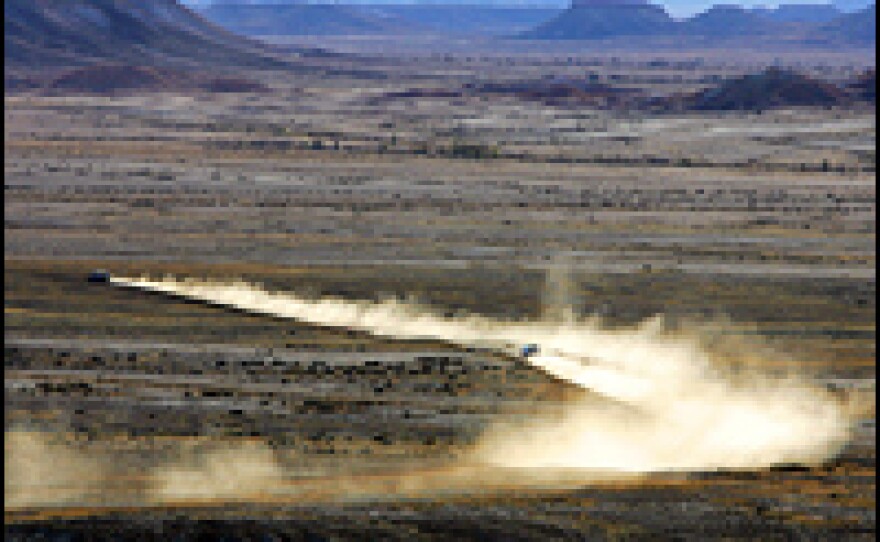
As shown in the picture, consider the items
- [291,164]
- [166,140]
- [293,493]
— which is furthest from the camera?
[166,140]

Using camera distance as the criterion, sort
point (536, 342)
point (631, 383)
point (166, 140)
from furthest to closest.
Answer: point (166, 140) < point (536, 342) < point (631, 383)

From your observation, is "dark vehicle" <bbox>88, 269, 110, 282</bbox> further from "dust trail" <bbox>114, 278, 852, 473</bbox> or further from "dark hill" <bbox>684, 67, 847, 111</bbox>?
"dark hill" <bbox>684, 67, 847, 111</bbox>

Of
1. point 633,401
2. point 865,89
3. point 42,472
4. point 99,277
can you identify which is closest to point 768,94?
point 865,89

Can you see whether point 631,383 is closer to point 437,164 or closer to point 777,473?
point 777,473

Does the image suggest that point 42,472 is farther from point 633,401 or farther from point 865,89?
point 865,89

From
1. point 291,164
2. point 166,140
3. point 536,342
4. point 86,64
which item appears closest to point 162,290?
point 536,342

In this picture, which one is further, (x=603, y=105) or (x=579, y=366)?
(x=603, y=105)

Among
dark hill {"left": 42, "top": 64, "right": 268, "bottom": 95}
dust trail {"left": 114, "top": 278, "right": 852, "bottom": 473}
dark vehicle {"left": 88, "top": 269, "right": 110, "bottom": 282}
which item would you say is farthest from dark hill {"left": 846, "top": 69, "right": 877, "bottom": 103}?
dark vehicle {"left": 88, "top": 269, "right": 110, "bottom": 282}
